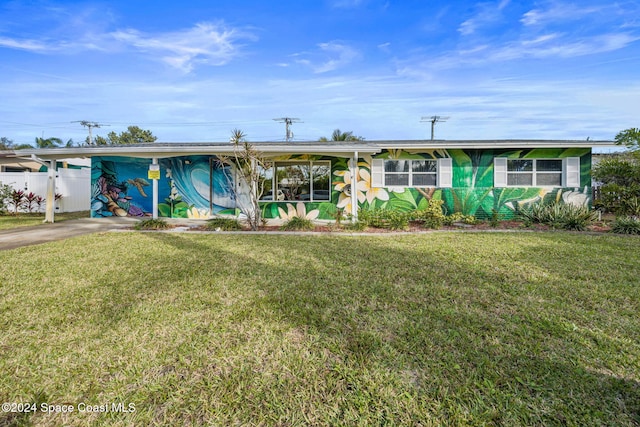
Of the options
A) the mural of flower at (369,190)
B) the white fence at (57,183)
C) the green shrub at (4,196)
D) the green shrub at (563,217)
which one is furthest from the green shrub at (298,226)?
the green shrub at (4,196)

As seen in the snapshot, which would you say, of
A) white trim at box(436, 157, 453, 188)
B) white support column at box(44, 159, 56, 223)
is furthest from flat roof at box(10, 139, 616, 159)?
white trim at box(436, 157, 453, 188)

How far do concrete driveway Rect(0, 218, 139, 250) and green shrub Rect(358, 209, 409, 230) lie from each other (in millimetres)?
7810

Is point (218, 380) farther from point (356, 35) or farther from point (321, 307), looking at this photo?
point (356, 35)

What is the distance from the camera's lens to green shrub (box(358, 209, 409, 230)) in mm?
9727

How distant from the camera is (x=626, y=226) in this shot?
27.5 feet

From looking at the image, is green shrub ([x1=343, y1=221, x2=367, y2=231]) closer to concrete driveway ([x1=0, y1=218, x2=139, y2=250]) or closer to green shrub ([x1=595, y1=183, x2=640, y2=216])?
concrete driveway ([x1=0, y1=218, x2=139, y2=250])

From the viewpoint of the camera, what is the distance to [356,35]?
12.9m

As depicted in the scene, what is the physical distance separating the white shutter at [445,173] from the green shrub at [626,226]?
4.73m

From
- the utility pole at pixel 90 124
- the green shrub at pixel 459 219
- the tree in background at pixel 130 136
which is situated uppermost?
the utility pole at pixel 90 124

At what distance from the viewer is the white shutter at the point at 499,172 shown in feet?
38.3

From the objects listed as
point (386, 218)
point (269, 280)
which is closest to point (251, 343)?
point (269, 280)

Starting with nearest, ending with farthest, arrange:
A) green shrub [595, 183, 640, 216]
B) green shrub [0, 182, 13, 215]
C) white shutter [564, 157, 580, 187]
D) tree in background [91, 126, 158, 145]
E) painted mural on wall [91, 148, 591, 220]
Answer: green shrub [595, 183, 640, 216] < white shutter [564, 157, 580, 187] < painted mural on wall [91, 148, 591, 220] < green shrub [0, 182, 13, 215] < tree in background [91, 126, 158, 145]

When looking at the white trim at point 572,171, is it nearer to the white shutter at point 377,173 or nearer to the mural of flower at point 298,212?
the white shutter at point 377,173

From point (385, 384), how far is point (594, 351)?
6.04ft
